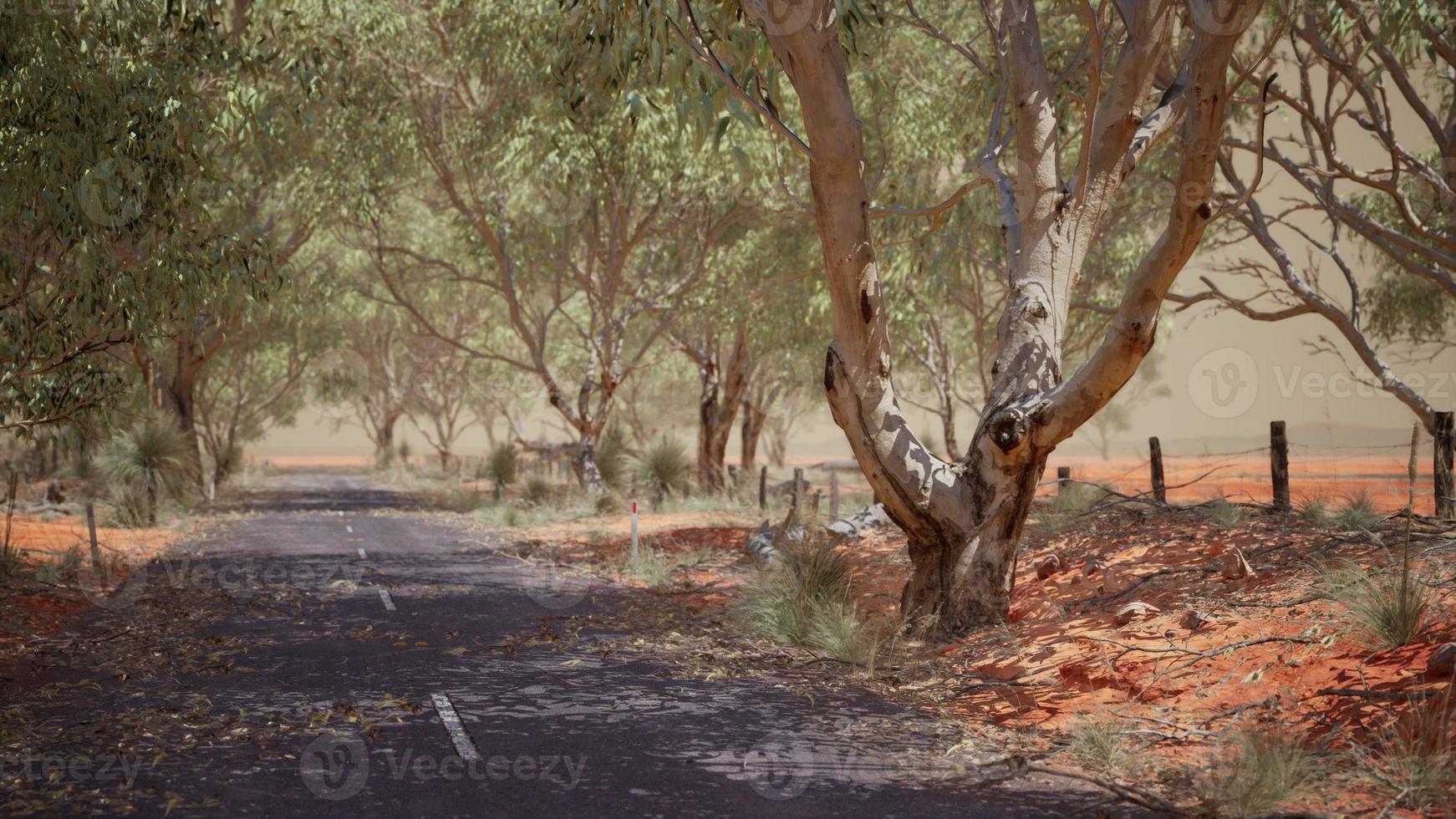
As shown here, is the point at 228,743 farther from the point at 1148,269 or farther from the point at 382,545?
the point at 382,545

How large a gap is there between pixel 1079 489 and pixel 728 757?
1037 centimetres

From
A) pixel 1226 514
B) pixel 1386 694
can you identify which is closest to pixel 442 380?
pixel 1226 514

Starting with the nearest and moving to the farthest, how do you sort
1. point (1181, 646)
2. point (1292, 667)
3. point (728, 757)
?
point (728, 757), point (1292, 667), point (1181, 646)

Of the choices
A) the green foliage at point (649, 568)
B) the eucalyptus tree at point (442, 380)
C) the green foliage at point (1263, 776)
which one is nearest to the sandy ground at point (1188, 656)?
the green foliage at point (1263, 776)

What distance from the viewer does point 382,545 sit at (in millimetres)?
18219

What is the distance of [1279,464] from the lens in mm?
11898

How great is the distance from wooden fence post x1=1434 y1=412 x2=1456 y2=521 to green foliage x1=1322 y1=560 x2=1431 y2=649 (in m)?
3.34

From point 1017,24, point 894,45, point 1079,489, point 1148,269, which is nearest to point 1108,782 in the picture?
point 1148,269

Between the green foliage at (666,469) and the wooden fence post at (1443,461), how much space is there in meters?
16.8

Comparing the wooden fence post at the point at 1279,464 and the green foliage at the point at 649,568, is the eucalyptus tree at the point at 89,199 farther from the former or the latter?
the wooden fence post at the point at 1279,464

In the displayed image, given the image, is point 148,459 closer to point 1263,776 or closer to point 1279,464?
point 1279,464

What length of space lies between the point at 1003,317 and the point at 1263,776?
16.5 feet

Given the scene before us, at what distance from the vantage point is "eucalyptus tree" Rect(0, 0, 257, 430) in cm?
945

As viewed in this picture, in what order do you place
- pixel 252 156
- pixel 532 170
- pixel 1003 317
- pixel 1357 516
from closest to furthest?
pixel 1003 317, pixel 1357 516, pixel 532 170, pixel 252 156
